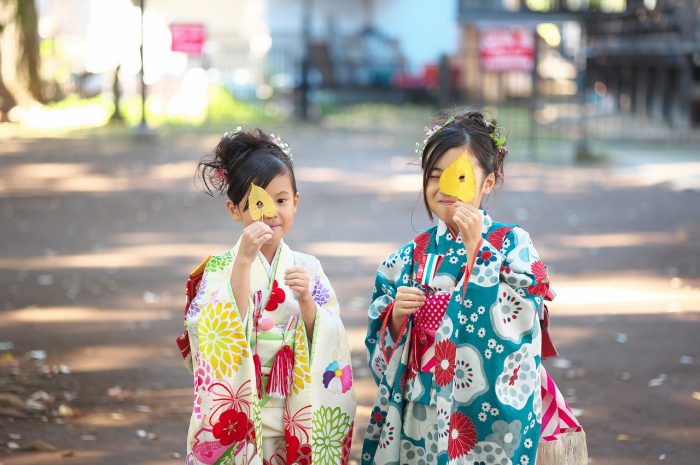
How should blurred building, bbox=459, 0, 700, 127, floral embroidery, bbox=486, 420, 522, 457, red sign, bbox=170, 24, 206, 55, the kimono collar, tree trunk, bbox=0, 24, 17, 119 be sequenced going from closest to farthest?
1. floral embroidery, bbox=486, 420, 522, 457
2. the kimono collar
3. blurred building, bbox=459, 0, 700, 127
4. red sign, bbox=170, 24, 206, 55
5. tree trunk, bbox=0, 24, 17, 119

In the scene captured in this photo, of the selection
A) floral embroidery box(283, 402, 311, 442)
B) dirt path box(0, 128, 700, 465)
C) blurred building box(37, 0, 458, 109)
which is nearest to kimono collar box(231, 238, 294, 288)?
floral embroidery box(283, 402, 311, 442)

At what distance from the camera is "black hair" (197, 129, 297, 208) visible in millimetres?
3281

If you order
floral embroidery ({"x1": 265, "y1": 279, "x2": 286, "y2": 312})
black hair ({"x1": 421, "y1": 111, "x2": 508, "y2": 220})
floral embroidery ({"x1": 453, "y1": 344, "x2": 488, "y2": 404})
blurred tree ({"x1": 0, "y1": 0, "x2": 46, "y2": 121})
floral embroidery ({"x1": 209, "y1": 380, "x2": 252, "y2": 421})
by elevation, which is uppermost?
blurred tree ({"x1": 0, "y1": 0, "x2": 46, "y2": 121})

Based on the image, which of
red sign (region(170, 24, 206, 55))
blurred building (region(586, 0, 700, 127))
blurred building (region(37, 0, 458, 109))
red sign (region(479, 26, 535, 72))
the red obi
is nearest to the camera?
the red obi

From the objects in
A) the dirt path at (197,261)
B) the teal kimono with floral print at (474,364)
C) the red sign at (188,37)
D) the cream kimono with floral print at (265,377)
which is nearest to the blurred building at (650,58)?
the dirt path at (197,261)

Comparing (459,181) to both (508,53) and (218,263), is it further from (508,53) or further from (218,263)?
(508,53)

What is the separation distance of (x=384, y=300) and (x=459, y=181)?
46cm

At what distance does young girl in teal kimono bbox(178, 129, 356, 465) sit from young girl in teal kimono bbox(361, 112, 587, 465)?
0.55ft

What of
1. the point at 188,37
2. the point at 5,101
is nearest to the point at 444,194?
the point at 188,37

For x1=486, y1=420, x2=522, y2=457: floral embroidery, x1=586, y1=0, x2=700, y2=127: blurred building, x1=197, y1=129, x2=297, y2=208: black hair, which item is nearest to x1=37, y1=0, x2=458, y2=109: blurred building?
x1=586, y1=0, x2=700, y2=127: blurred building

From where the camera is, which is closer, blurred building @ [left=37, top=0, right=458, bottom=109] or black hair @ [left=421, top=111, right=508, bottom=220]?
black hair @ [left=421, top=111, right=508, bottom=220]

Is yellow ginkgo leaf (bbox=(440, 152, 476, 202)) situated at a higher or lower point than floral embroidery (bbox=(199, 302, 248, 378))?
higher

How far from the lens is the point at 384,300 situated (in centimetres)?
334

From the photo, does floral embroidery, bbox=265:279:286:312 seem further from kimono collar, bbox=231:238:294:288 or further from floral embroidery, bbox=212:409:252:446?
floral embroidery, bbox=212:409:252:446
